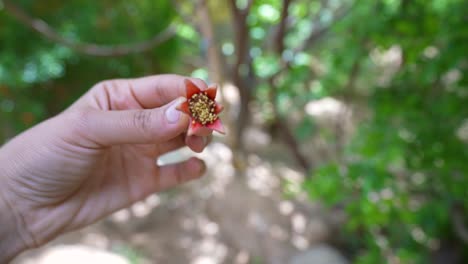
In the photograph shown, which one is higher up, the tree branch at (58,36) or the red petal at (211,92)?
the tree branch at (58,36)

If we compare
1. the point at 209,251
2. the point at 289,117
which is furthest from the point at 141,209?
the point at 289,117

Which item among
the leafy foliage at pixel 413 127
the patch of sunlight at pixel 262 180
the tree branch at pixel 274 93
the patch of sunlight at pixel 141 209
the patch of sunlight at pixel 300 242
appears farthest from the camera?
the patch of sunlight at pixel 141 209

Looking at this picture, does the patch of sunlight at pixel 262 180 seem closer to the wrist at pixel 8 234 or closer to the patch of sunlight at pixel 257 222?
the patch of sunlight at pixel 257 222

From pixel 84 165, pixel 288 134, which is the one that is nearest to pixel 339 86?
pixel 288 134

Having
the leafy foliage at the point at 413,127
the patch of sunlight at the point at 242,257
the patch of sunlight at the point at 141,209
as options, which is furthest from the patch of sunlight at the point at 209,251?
the leafy foliage at the point at 413,127

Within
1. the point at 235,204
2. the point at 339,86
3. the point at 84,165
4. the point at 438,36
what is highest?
the point at 339,86

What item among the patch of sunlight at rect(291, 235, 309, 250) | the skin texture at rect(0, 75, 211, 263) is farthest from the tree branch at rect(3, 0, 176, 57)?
the patch of sunlight at rect(291, 235, 309, 250)

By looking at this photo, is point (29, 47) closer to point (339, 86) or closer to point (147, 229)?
point (147, 229)
